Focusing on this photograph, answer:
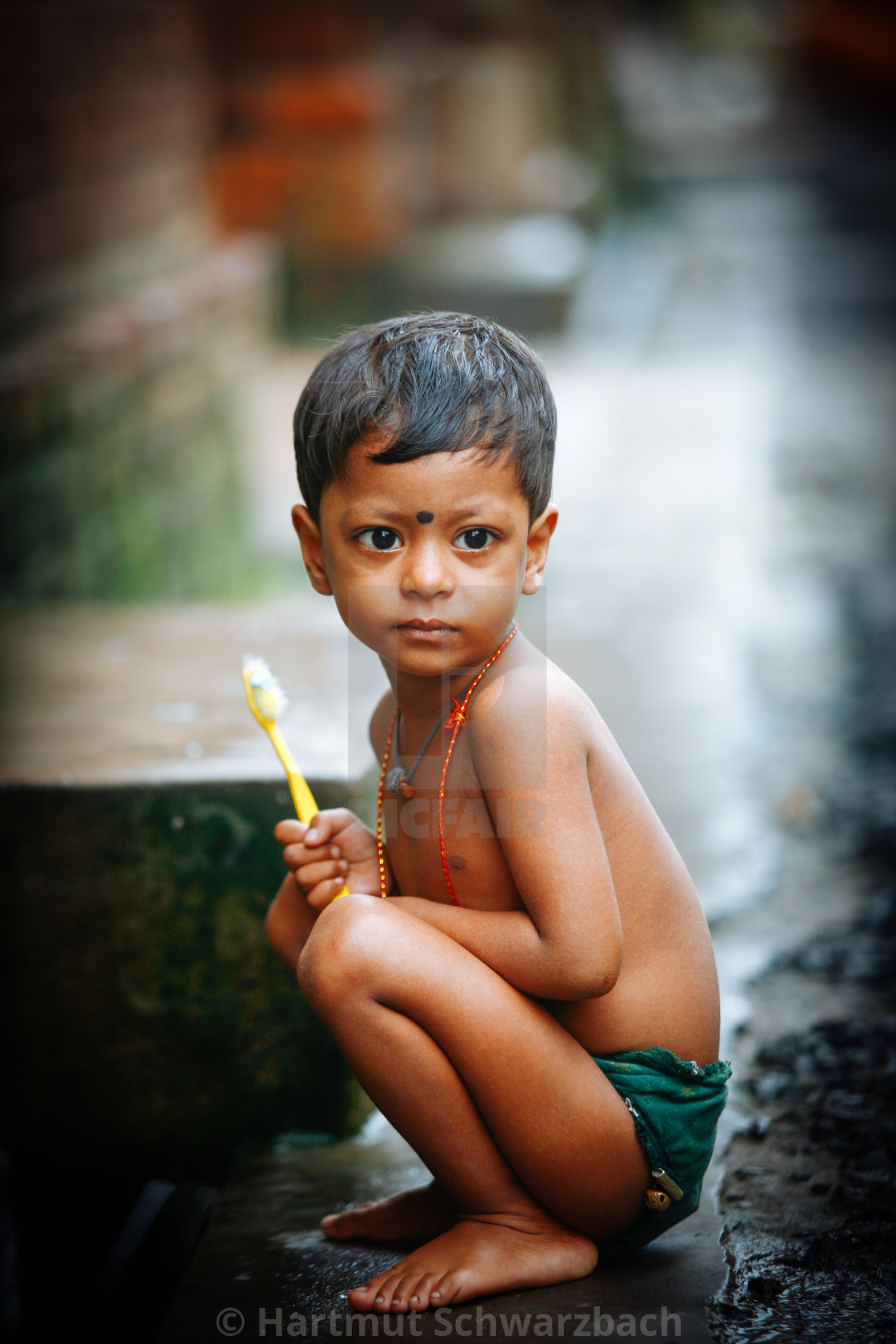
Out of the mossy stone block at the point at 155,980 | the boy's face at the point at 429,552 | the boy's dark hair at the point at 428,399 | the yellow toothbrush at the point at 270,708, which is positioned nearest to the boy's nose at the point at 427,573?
the boy's face at the point at 429,552

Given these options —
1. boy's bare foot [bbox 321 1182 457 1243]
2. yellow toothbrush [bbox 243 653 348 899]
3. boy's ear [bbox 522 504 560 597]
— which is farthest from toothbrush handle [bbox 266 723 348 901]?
boy's bare foot [bbox 321 1182 457 1243]

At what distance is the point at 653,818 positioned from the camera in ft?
5.15

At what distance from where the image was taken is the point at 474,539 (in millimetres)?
1460

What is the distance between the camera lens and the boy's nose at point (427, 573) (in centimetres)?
142

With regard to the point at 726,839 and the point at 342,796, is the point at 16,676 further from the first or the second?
the point at 726,839

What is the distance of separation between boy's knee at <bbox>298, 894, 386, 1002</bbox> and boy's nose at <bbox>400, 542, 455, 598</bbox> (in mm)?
360

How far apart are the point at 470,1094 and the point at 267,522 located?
4305mm

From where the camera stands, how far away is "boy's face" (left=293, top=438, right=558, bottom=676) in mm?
1421

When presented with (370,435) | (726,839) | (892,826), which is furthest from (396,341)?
(892,826)

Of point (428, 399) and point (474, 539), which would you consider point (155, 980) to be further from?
point (428, 399)

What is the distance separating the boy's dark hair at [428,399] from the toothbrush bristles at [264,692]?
254 mm

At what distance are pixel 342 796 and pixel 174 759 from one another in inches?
12.2

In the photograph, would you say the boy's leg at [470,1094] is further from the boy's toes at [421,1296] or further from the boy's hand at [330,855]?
the boy's hand at [330,855]

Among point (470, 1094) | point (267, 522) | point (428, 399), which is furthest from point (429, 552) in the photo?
point (267, 522)
